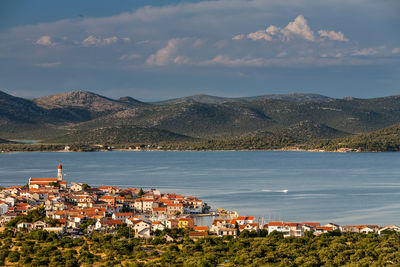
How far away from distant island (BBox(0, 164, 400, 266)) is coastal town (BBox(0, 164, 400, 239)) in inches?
3.0

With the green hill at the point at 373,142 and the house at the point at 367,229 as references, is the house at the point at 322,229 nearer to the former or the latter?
the house at the point at 367,229

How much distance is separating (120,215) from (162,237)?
9.33 meters

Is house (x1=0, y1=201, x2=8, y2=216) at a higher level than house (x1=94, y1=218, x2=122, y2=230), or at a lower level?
higher

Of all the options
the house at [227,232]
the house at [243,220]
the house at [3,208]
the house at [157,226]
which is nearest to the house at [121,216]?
the house at [157,226]

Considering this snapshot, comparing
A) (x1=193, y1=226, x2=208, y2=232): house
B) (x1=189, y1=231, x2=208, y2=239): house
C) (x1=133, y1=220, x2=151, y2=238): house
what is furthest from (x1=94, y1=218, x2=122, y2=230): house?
(x1=189, y1=231, x2=208, y2=239): house

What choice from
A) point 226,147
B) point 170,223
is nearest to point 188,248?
point 170,223

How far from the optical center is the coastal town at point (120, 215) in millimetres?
44938

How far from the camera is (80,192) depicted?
63.1 m

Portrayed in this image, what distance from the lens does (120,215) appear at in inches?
1999

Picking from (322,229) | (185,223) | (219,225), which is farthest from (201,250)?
(322,229)

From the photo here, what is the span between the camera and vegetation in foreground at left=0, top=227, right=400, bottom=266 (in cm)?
3512

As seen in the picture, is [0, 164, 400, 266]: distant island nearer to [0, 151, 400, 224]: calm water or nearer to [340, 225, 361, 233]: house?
[340, 225, 361, 233]: house

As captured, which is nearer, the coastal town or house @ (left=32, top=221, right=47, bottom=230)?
the coastal town

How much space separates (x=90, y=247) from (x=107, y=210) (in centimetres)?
1395
